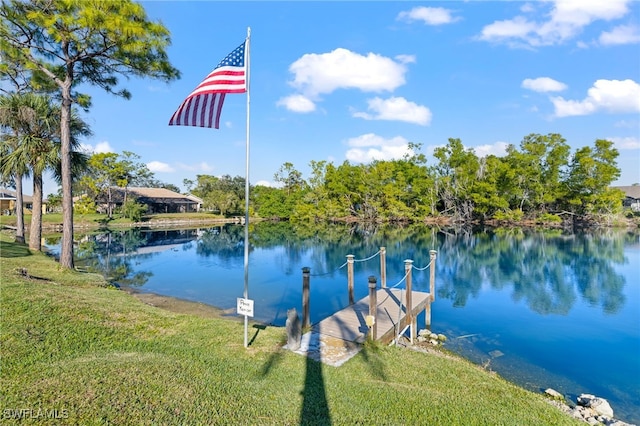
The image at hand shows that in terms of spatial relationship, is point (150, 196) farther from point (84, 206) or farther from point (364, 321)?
point (364, 321)

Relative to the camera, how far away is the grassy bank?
4.09 meters

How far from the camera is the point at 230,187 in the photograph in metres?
75.3

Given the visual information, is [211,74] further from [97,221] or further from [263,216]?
[263,216]

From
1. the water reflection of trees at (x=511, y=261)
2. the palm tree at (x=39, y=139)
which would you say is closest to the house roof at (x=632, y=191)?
the water reflection of trees at (x=511, y=261)

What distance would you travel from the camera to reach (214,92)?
630cm

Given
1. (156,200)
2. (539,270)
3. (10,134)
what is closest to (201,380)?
(10,134)

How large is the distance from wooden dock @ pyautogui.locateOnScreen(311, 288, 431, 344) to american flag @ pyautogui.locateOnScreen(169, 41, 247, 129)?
5.25 m

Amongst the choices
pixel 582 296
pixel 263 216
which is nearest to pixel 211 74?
pixel 582 296

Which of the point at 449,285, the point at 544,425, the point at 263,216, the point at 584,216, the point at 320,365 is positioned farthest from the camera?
the point at 263,216

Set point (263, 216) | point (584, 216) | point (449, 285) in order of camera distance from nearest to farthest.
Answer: point (449, 285)
point (584, 216)
point (263, 216)

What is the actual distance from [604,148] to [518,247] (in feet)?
93.8

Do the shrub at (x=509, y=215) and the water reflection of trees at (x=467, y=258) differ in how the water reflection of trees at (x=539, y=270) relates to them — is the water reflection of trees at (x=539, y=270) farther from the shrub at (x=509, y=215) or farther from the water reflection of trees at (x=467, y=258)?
the shrub at (x=509, y=215)

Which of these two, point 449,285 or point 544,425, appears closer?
point 544,425

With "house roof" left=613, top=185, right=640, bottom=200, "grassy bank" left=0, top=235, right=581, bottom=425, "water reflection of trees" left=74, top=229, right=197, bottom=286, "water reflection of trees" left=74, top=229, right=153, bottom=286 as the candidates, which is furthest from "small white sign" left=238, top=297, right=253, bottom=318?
"house roof" left=613, top=185, right=640, bottom=200
